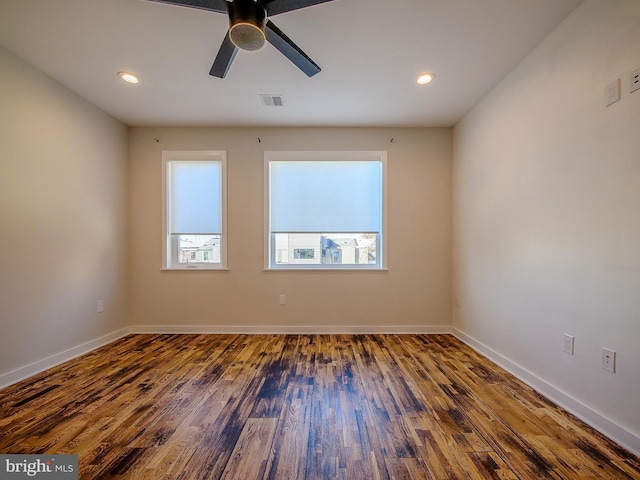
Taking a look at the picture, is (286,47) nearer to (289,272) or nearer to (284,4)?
(284,4)

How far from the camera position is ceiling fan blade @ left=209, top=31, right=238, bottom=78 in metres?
1.74

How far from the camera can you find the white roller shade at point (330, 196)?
361cm

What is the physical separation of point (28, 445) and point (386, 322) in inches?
128

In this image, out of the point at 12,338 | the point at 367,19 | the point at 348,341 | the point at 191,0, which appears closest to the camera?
the point at 191,0

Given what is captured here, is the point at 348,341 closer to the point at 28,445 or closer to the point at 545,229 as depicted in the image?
the point at 545,229

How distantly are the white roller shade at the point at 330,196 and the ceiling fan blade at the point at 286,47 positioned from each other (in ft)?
5.22

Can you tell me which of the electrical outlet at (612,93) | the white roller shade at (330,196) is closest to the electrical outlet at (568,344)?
the electrical outlet at (612,93)

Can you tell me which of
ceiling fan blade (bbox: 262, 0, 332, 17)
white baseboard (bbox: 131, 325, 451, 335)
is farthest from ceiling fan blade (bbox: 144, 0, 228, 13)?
white baseboard (bbox: 131, 325, 451, 335)

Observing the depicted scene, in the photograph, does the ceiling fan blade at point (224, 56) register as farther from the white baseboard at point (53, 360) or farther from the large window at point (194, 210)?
the white baseboard at point (53, 360)

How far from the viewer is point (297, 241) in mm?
3652

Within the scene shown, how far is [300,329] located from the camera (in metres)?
3.52

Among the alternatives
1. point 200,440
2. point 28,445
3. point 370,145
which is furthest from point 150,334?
point 370,145

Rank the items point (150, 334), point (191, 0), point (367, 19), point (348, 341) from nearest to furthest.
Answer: point (191, 0), point (367, 19), point (348, 341), point (150, 334)

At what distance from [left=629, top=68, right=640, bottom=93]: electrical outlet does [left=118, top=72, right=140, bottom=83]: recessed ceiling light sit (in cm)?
367
